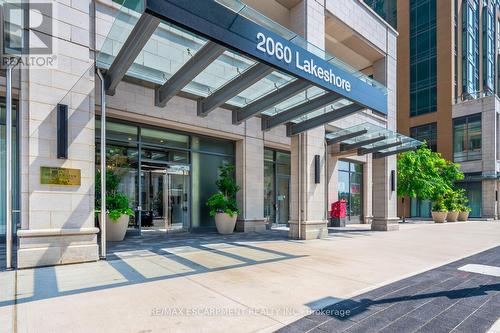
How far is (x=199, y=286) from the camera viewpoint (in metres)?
5.77

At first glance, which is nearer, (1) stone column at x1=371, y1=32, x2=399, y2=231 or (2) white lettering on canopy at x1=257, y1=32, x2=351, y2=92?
(2) white lettering on canopy at x1=257, y1=32, x2=351, y2=92

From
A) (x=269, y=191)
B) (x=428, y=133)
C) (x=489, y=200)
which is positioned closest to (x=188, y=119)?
(x=269, y=191)

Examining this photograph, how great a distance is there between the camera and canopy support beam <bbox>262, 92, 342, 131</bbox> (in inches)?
414

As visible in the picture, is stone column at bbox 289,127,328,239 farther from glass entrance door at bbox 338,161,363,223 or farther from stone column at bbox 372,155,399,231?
glass entrance door at bbox 338,161,363,223

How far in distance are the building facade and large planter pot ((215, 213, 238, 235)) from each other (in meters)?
0.85

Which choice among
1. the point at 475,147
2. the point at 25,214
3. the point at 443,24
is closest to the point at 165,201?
the point at 25,214

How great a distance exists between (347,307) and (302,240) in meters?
7.38

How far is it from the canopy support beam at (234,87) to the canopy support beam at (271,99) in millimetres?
1256

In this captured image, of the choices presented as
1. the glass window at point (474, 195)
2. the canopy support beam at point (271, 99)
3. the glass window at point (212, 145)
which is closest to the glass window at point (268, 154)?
the glass window at point (212, 145)

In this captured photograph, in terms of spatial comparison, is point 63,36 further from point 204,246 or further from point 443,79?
point 443,79

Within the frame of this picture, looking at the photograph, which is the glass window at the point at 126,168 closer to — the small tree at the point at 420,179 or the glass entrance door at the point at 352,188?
the glass entrance door at the point at 352,188

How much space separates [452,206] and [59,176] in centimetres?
2908

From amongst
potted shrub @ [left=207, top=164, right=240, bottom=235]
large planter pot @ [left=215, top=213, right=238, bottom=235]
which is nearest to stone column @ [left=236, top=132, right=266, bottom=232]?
potted shrub @ [left=207, top=164, right=240, bottom=235]

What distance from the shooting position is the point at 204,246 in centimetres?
1005
